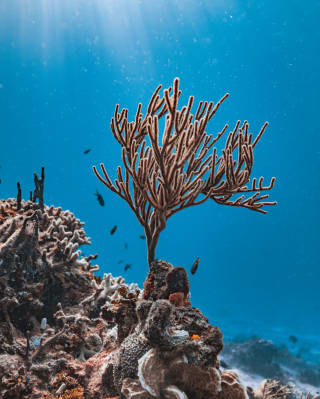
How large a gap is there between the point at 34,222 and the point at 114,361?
260cm

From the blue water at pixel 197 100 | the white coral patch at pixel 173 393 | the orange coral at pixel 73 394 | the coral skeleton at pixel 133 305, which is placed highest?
the blue water at pixel 197 100

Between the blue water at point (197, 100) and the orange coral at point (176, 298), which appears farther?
the blue water at point (197, 100)

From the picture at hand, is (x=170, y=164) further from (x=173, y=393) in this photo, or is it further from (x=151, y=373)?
(x=173, y=393)

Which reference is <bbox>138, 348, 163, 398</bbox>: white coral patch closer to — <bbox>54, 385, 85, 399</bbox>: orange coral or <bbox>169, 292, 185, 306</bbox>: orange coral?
<bbox>169, 292, 185, 306</bbox>: orange coral

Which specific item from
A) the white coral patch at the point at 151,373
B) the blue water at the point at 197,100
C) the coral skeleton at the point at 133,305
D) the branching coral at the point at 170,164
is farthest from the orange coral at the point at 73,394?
the blue water at the point at 197,100

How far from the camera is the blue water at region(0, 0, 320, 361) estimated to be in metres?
41.4

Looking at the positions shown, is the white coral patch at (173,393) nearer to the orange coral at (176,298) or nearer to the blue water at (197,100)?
the orange coral at (176,298)

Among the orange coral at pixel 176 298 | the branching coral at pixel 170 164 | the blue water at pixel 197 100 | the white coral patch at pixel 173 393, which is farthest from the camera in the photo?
the blue water at pixel 197 100

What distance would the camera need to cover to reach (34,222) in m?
4.24

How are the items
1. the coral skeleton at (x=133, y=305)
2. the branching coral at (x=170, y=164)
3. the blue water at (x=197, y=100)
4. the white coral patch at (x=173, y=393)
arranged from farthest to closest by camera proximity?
the blue water at (x=197, y=100) < the branching coral at (x=170, y=164) < the coral skeleton at (x=133, y=305) < the white coral patch at (x=173, y=393)

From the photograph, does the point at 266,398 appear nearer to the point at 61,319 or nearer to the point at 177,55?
the point at 61,319

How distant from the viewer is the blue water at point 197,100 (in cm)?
4144

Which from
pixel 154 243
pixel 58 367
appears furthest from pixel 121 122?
pixel 58 367

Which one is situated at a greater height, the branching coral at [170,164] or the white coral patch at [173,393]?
the branching coral at [170,164]
